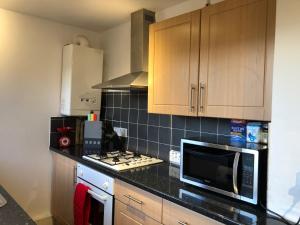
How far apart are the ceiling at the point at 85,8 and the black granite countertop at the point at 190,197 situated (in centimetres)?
133

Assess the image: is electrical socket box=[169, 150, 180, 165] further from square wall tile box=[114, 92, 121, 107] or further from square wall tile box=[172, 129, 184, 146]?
square wall tile box=[114, 92, 121, 107]

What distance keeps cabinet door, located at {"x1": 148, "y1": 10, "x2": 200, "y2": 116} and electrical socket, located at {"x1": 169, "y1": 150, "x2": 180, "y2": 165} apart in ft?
1.47

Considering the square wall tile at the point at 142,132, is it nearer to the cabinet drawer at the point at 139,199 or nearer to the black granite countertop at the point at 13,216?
the cabinet drawer at the point at 139,199

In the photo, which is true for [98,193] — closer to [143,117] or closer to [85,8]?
[143,117]

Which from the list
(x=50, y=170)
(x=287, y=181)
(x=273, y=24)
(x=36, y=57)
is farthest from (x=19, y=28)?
(x=287, y=181)

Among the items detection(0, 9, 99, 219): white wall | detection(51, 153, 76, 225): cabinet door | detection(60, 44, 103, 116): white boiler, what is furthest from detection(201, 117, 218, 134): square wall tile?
detection(0, 9, 99, 219): white wall

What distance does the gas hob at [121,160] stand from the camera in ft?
6.33

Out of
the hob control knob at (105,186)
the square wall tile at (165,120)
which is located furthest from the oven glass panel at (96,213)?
the square wall tile at (165,120)

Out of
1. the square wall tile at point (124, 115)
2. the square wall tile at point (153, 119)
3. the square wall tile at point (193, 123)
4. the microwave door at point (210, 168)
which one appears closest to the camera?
the microwave door at point (210, 168)

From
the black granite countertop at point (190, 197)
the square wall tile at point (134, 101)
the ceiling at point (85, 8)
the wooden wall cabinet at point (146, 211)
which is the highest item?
the ceiling at point (85, 8)

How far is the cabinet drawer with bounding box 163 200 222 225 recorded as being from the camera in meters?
1.25

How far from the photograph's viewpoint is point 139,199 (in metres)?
1.61

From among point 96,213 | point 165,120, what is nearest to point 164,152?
point 165,120

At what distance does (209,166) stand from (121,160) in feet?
2.90
